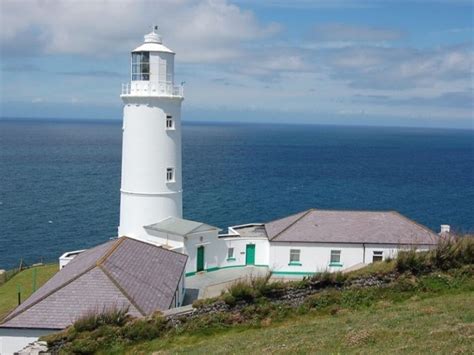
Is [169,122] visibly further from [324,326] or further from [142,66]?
[324,326]

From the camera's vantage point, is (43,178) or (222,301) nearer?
(222,301)

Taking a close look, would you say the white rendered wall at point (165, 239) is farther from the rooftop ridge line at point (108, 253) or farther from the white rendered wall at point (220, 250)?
the rooftop ridge line at point (108, 253)

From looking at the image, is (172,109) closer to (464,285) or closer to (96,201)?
(464,285)

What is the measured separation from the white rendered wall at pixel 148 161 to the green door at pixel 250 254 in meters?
4.49

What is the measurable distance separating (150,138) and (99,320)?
14.4 meters

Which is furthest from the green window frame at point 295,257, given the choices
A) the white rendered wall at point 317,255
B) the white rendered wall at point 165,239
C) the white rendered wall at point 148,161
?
the white rendered wall at point 148,161

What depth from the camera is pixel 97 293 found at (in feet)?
59.7

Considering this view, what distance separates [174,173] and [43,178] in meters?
58.0

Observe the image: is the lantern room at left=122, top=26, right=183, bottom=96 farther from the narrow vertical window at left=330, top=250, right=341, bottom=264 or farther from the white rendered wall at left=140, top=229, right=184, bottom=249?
the narrow vertical window at left=330, top=250, right=341, bottom=264

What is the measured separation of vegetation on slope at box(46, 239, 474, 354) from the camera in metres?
12.9

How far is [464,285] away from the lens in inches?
619

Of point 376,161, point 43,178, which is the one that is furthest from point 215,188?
point 376,161

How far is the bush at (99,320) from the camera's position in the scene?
48.6 feet

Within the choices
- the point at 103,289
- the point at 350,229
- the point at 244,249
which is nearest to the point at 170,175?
the point at 244,249
